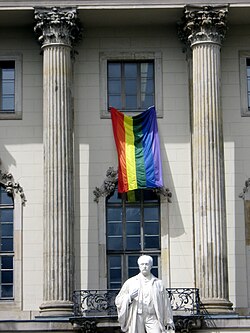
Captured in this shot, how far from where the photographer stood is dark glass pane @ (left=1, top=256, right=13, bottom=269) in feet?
139

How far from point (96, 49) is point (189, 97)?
3.39m

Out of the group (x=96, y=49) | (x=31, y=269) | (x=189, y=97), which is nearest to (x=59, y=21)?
(x=96, y=49)

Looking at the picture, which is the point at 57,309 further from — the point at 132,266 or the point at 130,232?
the point at 130,232

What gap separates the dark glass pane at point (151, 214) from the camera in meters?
42.7

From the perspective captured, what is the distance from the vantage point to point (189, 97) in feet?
142

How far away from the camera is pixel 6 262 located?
4241 cm

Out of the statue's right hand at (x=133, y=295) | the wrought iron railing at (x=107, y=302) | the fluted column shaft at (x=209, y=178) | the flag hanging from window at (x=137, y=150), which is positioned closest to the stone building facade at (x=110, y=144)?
the fluted column shaft at (x=209, y=178)

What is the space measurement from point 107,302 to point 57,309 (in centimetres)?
162

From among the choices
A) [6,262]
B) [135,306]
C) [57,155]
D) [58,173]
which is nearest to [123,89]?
[57,155]

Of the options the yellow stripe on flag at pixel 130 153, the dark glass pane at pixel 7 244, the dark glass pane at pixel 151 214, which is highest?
the yellow stripe on flag at pixel 130 153

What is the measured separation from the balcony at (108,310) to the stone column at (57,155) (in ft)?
2.07

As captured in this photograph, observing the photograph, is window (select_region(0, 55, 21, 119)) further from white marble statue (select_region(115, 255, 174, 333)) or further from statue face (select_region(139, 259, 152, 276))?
white marble statue (select_region(115, 255, 174, 333))

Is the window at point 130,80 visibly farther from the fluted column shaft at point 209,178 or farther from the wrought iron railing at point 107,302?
the wrought iron railing at point 107,302

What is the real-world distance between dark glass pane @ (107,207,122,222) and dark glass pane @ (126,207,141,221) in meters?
→ 0.25
